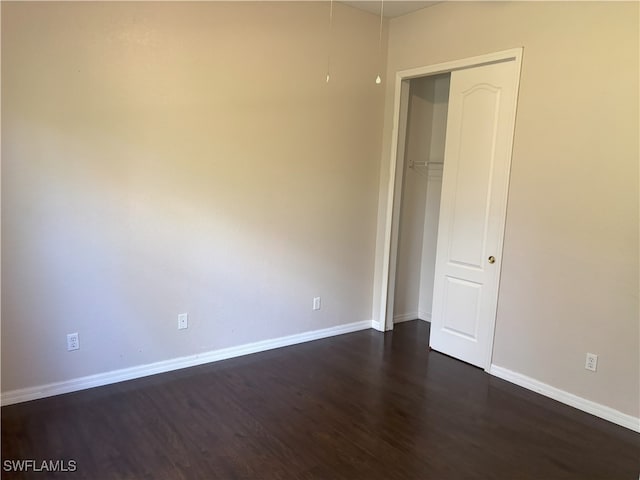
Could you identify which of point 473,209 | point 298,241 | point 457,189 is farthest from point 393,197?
point 298,241

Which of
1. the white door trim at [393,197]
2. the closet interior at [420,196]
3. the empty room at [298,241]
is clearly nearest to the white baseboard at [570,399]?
the empty room at [298,241]

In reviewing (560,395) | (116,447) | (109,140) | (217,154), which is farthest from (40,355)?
(560,395)

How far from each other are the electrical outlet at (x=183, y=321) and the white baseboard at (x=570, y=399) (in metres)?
2.39

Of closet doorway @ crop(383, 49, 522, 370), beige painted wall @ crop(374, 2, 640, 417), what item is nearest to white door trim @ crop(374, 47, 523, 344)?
closet doorway @ crop(383, 49, 522, 370)

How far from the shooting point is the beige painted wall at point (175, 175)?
270cm

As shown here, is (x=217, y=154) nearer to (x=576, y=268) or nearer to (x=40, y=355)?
(x=40, y=355)

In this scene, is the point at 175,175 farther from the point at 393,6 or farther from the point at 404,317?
the point at 404,317

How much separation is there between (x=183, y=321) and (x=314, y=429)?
4.42ft

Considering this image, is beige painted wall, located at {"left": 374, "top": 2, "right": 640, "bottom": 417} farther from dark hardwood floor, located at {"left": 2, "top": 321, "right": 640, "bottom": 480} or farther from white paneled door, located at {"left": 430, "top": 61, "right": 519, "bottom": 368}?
dark hardwood floor, located at {"left": 2, "top": 321, "right": 640, "bottom": 480}

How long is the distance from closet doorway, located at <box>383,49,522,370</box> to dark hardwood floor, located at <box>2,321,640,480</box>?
1.83 feet

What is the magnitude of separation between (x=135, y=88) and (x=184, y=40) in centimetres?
49

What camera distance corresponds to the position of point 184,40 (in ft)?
10.2

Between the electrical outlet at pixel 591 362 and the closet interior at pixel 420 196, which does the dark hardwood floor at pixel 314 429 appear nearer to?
the electrical outlet at pixel 591 362

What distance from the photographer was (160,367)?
3.32 meters
